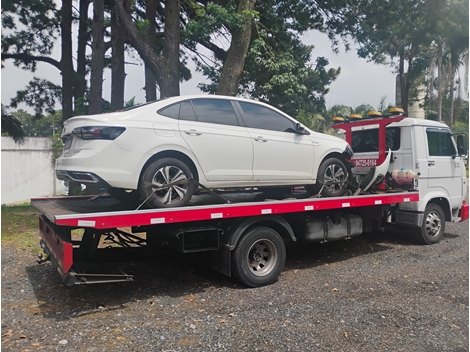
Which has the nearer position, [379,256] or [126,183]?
[126,183]

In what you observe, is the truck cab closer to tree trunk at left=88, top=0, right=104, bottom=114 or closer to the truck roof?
the truck roof

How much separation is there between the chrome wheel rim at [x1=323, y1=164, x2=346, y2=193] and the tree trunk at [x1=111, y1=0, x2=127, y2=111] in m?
7.28

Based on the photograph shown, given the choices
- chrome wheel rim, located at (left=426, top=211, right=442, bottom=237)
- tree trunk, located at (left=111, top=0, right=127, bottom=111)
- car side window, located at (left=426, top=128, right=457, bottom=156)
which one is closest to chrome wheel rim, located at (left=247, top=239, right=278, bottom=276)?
chrome wheel rim, located at (left=426, top=211, right=442, bottom=237)

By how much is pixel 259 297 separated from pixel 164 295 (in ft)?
3.66

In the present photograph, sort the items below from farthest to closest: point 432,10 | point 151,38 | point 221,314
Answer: point 432,10
point 151,38
point 221,314

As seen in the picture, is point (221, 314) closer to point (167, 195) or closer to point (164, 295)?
point (164, 295)

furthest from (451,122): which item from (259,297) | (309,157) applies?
(259,297)

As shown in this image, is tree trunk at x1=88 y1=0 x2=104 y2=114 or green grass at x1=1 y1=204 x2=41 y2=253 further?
tree trunk at x1=88 y1=0 x2=104 y2=114

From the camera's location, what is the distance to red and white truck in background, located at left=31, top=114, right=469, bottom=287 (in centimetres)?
446

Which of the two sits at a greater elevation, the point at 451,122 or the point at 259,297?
the point at 451,122

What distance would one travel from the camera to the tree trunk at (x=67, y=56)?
14.4 meters

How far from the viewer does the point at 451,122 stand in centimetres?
2355

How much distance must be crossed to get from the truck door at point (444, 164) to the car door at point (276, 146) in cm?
293

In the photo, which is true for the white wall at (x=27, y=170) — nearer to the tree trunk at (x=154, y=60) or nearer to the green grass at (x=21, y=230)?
the green grass at (x=21, y=230)
